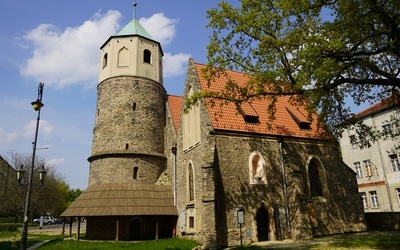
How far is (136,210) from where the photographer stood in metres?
18.9

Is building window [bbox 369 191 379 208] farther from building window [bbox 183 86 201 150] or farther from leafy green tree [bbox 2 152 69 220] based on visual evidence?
leafy green tree [bbox 2 152 69 220]

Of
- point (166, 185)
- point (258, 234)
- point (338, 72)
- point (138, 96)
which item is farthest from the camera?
point (138, 96)

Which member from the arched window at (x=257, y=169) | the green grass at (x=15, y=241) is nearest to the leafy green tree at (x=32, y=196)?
the green grass at (x=15, y=241)

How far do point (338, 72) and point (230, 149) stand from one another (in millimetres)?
7560

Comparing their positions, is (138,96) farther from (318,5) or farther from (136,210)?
(318,5)

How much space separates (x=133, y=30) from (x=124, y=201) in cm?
1425

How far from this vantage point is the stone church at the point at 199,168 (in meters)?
16.6

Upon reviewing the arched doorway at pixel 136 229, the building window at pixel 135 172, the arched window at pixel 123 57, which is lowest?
the arched doorway at pixel 136 229

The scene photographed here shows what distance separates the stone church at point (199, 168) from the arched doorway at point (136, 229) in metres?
0.07

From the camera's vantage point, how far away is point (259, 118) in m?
19.2

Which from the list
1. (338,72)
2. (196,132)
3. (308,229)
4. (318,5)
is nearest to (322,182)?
(308,229)

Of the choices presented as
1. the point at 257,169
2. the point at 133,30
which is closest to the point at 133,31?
the point at 133,30

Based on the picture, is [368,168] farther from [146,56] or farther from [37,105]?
[37,105]

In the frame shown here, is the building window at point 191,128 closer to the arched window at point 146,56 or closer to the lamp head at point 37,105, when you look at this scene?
the arched window at point 146,56
